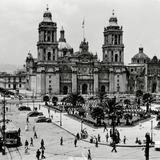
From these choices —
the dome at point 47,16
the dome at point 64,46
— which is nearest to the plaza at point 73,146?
the dome at point 47,16

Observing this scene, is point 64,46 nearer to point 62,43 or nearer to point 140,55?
point 62,43

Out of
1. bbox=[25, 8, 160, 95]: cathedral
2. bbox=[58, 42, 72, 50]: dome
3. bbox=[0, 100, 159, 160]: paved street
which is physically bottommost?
bbox=[0, 100, 159, 160]: paved street

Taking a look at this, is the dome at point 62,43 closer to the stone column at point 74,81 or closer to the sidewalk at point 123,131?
the stone column at point 74,81

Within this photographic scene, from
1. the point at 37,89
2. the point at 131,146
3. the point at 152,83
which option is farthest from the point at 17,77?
the point at 131,146

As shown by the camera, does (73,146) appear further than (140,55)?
No

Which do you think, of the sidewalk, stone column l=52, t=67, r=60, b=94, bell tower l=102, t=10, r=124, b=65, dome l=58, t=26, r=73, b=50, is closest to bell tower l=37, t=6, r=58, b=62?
stone column l=52, t=67, r=60, b=94

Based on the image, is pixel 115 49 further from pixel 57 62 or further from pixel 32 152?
pixel 32 152

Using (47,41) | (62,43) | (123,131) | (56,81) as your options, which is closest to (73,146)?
(123,131)

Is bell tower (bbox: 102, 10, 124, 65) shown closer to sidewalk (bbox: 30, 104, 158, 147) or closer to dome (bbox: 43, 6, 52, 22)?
dome (bbox: 43, 6, 52, 22)
